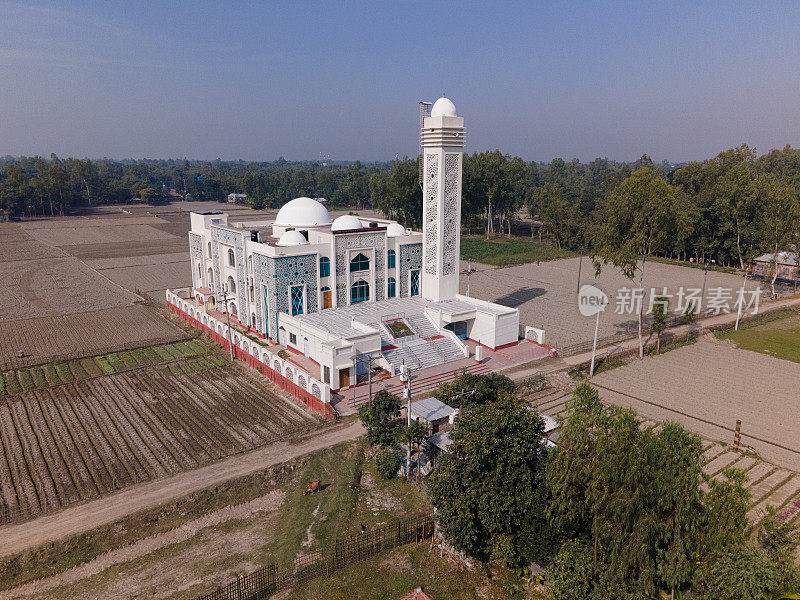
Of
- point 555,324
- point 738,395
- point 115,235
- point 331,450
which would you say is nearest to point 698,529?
point 331,450

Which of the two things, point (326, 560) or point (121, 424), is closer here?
point (326, 560)

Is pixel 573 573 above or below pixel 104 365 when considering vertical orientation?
above

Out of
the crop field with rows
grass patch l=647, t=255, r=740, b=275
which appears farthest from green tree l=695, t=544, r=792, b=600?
grass patch l=647, t=255, r=740, b=275

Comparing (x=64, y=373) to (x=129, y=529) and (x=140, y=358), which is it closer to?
(x=140, y=358)

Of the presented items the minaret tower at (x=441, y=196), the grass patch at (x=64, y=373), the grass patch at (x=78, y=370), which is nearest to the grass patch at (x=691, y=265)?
the minaret tower at (x=441, y=196)

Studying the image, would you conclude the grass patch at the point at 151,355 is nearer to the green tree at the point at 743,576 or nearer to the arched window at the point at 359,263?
the arched window at the point at 359,263

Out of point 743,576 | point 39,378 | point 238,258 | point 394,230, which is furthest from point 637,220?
point 39,378
